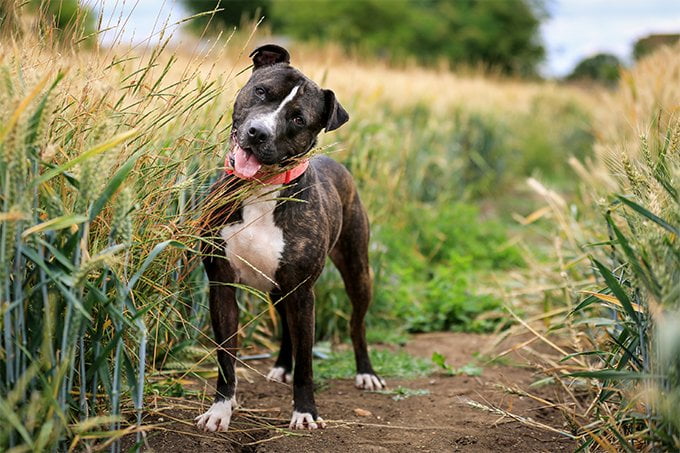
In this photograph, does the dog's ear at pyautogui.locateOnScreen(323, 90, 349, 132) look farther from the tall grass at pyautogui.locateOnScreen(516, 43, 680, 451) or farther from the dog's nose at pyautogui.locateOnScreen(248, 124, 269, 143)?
the tall grass at pyautogui.locateOnScreen(516, 43, 680, 451)

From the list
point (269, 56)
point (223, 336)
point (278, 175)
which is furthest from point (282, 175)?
point (223, 336)

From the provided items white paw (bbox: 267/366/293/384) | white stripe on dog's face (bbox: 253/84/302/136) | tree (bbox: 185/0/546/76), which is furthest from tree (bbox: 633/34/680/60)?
tree (bbox: 185/0/546/76)

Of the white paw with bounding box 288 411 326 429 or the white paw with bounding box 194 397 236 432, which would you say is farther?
the white paw with bounding box 288 411 326 429

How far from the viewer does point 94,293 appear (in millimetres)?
2518

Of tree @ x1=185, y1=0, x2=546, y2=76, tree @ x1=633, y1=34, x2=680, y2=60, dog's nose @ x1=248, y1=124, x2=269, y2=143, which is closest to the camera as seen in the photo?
dog's nose @ x1=248, y1=124, x2=269, y2=143

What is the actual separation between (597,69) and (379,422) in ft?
143

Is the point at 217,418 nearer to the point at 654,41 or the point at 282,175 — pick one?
the point at 282,175

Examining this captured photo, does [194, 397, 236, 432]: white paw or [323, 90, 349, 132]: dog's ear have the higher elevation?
[323, 90, 349, 132]: dog's ear

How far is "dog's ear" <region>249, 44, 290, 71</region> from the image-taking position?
385 centimetres

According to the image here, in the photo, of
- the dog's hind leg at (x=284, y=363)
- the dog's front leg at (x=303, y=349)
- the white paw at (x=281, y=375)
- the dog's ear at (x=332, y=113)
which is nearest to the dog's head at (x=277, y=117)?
the dog's ear at (x=332, y=113)

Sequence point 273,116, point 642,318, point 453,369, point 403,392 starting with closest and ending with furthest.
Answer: point 642,318 → point 273,116 → point 403,392 → point 453,369

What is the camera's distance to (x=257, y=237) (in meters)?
3.58

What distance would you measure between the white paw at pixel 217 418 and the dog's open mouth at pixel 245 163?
3.48 ft

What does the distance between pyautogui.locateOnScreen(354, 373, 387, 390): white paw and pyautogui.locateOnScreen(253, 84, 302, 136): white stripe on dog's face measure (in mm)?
1804
